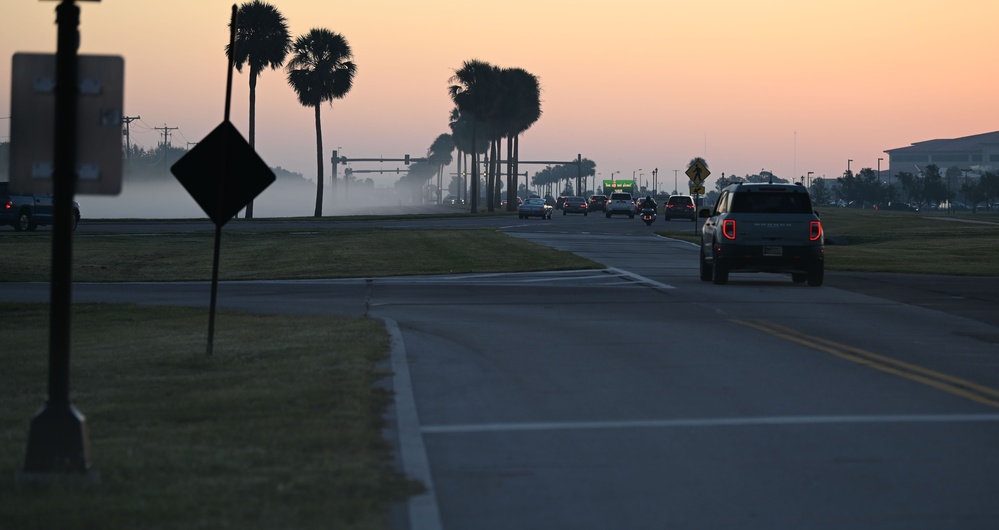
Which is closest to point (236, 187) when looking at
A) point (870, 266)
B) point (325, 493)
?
point (325, 493)

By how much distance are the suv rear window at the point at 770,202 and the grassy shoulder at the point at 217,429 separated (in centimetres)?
1047

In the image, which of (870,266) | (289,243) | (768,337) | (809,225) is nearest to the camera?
(768,337)

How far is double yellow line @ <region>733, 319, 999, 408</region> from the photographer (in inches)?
413

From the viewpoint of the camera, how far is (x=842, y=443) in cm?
830

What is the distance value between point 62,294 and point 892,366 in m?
8.20

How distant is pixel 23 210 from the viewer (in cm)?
4741

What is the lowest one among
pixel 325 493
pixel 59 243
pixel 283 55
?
pixel 325 493

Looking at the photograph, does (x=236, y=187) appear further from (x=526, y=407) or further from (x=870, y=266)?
(x=870, y=266)

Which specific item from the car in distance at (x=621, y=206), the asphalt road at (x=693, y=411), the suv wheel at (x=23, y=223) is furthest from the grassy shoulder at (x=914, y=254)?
the car in distance at (x=621, y=206)

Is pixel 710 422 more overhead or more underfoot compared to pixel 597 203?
more underfoot

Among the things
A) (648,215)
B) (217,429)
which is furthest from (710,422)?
(648,215)

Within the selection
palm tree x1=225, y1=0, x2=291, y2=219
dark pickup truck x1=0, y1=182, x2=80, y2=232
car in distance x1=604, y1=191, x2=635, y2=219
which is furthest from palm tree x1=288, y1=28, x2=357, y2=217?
dark pickup truck x1=0, y1=182, x2=80, y2=232

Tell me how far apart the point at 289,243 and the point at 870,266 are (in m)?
19.4

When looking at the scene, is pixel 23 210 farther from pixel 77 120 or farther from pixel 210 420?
pixel 77 120
